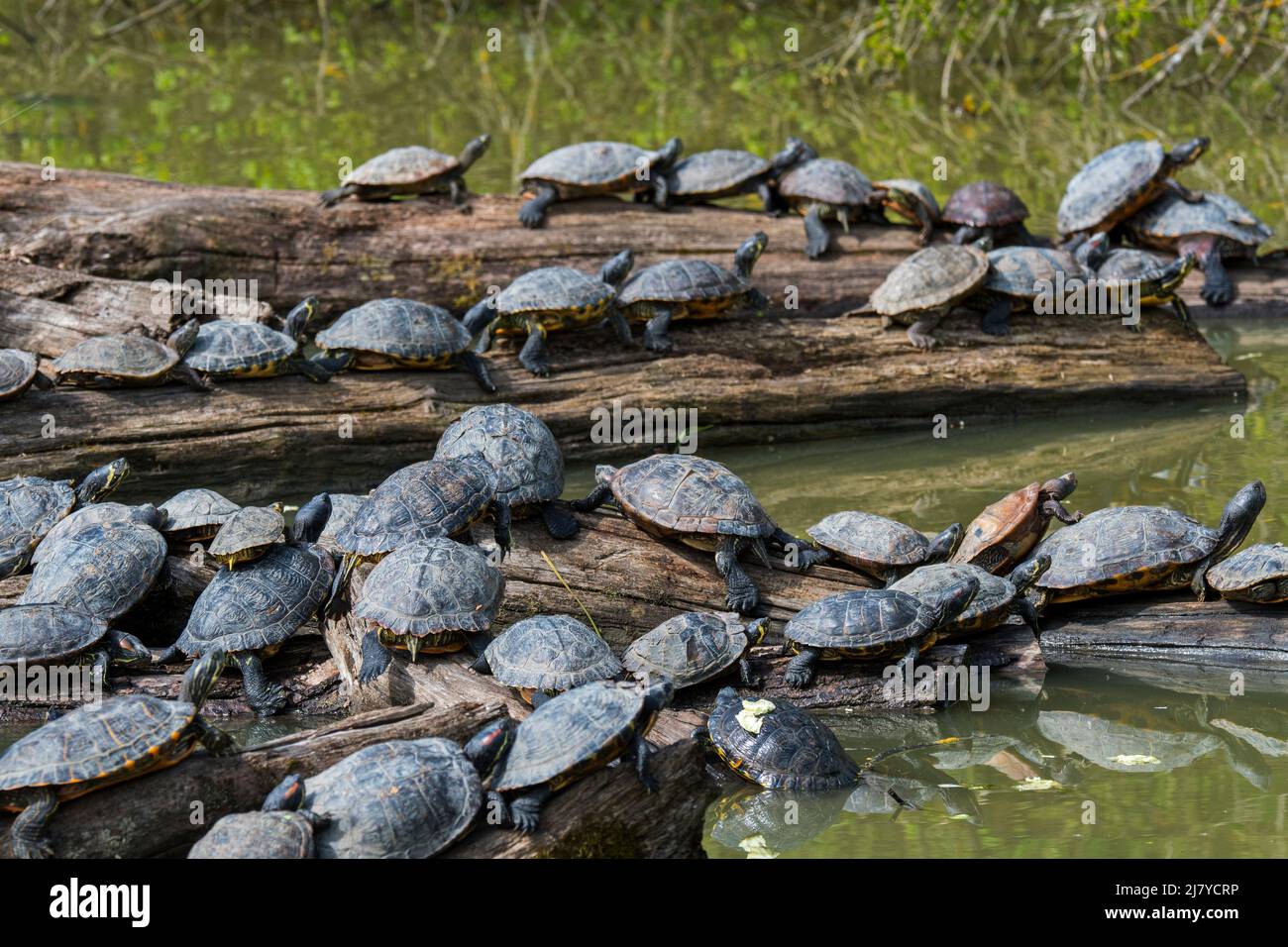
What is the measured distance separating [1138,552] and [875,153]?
11.3 m

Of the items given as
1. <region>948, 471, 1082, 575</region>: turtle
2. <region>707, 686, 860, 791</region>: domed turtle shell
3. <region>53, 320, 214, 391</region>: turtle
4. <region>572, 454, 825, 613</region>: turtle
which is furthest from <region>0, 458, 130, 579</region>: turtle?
<region>948, 471, 1082, 575</region>: turtle

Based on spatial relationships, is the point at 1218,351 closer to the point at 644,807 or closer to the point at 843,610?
the point at 843,610

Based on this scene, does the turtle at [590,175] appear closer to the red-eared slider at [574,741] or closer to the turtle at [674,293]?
the turtle at [674,293]

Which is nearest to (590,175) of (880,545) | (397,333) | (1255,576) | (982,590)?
(397,333)

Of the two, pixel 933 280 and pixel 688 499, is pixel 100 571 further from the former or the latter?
pixel 933 280

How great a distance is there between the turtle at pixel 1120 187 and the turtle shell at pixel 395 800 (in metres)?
8.68

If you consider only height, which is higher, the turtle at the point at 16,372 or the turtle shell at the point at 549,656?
the turtle at the point at 16,372

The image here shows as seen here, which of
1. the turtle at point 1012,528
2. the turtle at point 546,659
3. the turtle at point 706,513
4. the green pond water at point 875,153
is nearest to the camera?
the green pond water at point 875,153

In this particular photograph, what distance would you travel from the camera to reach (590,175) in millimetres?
10602

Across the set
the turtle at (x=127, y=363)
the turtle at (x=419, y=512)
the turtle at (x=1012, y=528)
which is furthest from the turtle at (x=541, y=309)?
the turtle at (x=1012, y=528)

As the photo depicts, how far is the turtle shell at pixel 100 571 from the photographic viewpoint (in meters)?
6.28

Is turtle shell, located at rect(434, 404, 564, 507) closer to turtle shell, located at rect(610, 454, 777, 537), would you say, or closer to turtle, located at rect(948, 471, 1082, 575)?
turtle shell, located at rect(610, 454, 777, 537)

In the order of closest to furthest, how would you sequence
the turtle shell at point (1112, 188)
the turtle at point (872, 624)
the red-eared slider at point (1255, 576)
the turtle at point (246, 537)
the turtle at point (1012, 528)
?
the turtle at point (872, 624) → the turtle at point (246, 537) → the red-eared slider at point (1255, 576) → the turtle at point (1012, 528) → the turtle shell at point (1112, 188)
